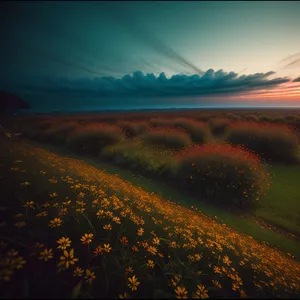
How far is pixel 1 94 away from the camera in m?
22.9

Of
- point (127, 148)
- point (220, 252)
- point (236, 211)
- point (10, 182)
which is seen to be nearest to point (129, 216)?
point (220, 252)

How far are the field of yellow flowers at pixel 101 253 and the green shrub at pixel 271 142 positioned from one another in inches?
554

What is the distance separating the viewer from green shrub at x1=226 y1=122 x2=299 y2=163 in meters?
14.8

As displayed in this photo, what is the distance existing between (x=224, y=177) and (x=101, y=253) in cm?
778

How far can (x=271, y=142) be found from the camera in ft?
50.8

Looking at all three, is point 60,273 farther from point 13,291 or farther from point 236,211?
point 236,211

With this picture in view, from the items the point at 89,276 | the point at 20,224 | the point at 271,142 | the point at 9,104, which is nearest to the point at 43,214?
the point at 20,224

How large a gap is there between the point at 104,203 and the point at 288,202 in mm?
9278

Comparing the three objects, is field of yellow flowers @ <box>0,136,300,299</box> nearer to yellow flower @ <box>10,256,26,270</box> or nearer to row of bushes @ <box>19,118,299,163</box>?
yellow flower @ <box>10,256,26,270</box>

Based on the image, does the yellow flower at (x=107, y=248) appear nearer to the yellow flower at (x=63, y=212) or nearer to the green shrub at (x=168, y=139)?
the yellow flower at (x=63, y=212)

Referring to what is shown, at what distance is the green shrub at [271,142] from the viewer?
14.8m

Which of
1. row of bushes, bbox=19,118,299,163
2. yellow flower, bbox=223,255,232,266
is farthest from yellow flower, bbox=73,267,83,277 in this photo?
row of bushes, bbox=19,118,299,163

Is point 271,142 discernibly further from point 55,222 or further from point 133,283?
point 55,222

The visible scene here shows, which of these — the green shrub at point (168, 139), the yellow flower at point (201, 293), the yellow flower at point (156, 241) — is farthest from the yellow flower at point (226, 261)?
the green shrub at point (168, 139)
